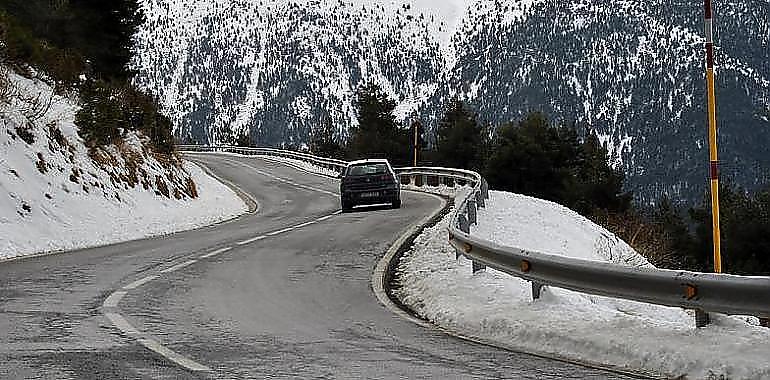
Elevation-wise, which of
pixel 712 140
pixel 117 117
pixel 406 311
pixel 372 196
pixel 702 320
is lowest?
pixel 372 196

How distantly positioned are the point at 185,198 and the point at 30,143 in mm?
8750

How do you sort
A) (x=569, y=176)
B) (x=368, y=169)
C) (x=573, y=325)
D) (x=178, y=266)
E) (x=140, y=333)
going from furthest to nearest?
(x=569, y=176) → (x=368, y=169) → (x=178, y=266) → (x=140, y=333) → (x=573, y=325)

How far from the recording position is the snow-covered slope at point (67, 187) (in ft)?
61.5

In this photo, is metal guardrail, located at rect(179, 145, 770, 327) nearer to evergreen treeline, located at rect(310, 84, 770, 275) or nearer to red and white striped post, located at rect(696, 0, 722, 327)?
red and white striped post, located at rect(696, 0, 722, 327)

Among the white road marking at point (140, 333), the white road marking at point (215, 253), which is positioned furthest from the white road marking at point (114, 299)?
the white road marking at point (215, 253)

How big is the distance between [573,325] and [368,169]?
2151 centimetres

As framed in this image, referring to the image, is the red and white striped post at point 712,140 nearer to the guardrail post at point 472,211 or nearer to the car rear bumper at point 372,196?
the guardrail post at point 472,211

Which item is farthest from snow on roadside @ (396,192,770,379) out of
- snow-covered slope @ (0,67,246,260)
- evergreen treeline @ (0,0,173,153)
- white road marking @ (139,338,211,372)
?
evergreen treeline @ (0,0,173,153)

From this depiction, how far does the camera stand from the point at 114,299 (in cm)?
1090

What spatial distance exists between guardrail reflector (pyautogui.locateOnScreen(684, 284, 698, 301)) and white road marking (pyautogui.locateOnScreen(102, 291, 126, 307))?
6.18 meters

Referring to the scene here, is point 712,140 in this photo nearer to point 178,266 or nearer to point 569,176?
point 178,266

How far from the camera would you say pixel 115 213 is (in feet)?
75.0

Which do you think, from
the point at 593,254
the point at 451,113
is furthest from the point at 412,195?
the point at 451,113

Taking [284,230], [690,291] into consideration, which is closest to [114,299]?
[690,291]
